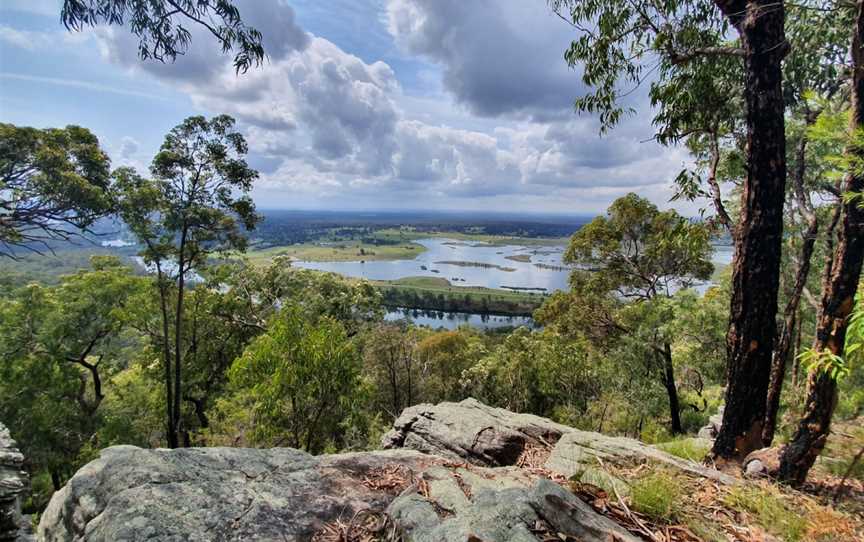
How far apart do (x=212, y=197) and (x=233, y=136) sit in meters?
1.80

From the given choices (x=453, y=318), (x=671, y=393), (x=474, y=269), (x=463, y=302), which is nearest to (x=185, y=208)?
(x=671, y=393)

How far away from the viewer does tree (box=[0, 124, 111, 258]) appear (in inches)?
303

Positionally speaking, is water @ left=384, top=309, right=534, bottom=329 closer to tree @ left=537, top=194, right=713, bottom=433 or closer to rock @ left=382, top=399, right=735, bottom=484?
tree @ left=537, top=194, right=713, bottom=433

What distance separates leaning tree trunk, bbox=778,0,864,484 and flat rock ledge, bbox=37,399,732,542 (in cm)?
120

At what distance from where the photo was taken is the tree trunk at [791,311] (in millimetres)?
4717

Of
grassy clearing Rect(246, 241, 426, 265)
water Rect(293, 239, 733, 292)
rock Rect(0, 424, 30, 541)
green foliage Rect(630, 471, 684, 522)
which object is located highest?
green foliage Rect(630, 471, 684, 522)

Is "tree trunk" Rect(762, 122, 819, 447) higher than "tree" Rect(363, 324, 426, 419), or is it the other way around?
"tree trunk" Rect(762, 122, 819, 447)

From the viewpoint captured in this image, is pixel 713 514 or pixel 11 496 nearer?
pixel 713 514

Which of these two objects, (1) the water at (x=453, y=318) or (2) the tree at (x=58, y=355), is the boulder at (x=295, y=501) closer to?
(2) the tree at (x=58, y=355)

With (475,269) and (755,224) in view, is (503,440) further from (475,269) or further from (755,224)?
(475,269)

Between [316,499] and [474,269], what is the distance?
125m

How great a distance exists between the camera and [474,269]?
416 ft

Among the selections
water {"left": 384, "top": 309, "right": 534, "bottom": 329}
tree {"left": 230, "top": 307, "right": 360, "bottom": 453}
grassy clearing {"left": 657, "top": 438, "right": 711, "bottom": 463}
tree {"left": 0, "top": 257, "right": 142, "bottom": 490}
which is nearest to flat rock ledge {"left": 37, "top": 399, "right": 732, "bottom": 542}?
grassy clearing {"left": 657, "top": 438, "right": 711, "bottom": 463}

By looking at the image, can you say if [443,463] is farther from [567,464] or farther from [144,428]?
[144,428]
